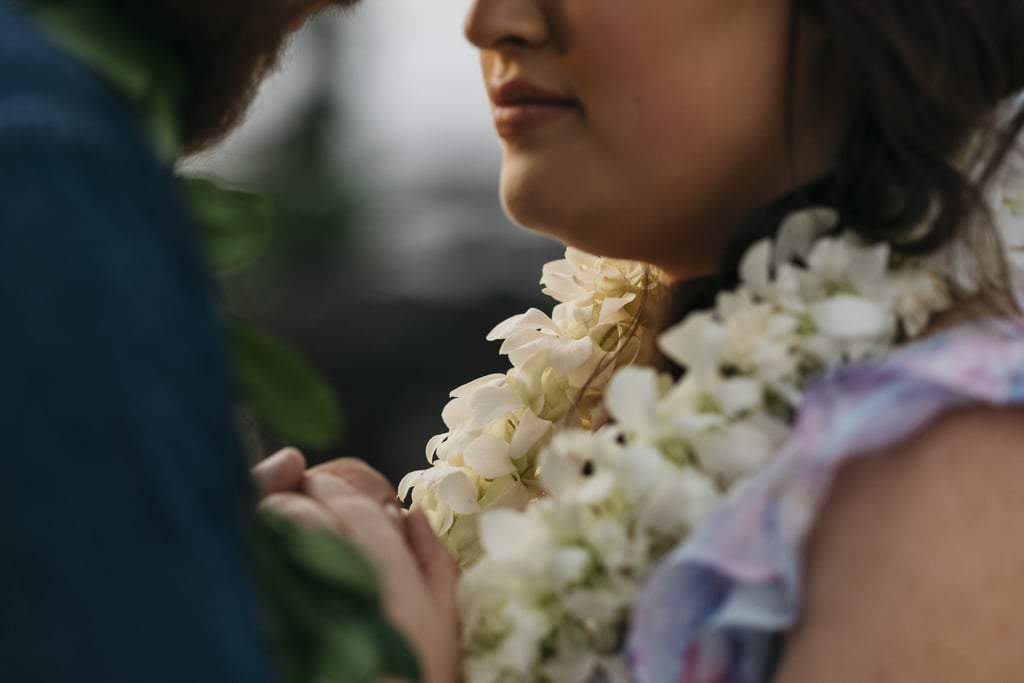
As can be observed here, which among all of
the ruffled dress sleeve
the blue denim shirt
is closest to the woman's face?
the ruffled dress sleeve

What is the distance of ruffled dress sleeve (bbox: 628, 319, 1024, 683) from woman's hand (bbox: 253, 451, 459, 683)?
0.17 m

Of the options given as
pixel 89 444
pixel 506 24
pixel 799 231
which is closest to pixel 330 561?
pixel 89 444

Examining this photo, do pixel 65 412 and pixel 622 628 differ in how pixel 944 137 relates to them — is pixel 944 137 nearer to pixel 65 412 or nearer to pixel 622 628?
pixel 622 628

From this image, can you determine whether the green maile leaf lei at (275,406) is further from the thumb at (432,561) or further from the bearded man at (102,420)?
the thumb at (432,561)

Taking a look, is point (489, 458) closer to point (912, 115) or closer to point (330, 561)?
point (912, 115)

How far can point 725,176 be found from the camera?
1.38 meters

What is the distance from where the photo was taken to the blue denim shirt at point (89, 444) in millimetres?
654

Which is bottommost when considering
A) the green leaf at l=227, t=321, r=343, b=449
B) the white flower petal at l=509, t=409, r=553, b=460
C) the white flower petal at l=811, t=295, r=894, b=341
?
the white flower petal at l=509, t=409, r=553, b=460

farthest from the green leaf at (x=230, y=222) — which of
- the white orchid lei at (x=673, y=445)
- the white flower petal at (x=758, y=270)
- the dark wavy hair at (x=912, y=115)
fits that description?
the dark wavy hair at (x=912, y=115)

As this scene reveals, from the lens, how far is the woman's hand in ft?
3.55

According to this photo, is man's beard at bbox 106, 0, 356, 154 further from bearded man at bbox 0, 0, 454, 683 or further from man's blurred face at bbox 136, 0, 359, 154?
bearded man at bbox 0, 0, 454, 683

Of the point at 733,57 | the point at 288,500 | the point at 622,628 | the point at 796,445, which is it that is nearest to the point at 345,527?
the point at 288,500

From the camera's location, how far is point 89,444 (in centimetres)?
66

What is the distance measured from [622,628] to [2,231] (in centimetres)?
65
